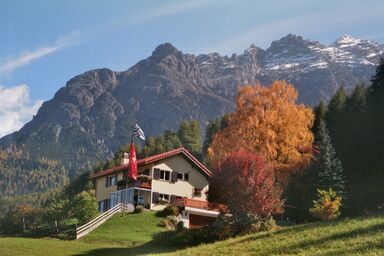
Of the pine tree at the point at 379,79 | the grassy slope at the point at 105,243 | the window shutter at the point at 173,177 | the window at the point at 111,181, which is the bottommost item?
the grassy slope at the point at 105,243

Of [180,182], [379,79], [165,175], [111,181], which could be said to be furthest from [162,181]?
[379,79]

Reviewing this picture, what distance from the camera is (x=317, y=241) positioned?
1092 inches

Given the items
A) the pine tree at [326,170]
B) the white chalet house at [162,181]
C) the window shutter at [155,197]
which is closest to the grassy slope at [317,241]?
the white chalet house at [162,181]

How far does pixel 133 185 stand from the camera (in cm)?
7219

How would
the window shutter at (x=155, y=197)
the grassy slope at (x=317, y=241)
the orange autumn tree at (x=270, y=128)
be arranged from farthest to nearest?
the window shutter at (x=155, y=197)
the orange autumn tree at (x=270, y=128)
the grassy slope at (x=317, y=241)

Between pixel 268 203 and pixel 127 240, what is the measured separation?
11102 millimetres

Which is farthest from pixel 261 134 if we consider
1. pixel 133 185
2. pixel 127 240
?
pixel 127 240

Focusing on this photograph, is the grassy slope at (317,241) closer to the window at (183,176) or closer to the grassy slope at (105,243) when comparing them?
the grassy slope at (105,243)

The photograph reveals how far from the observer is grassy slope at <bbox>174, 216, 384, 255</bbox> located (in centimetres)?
2473

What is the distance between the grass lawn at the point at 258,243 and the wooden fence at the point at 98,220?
0.93 metres

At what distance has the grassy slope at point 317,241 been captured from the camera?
24.7 meters

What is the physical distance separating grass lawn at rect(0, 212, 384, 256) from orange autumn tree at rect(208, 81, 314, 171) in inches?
631

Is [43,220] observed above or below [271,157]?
below

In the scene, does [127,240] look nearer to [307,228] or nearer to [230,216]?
[230,216]
